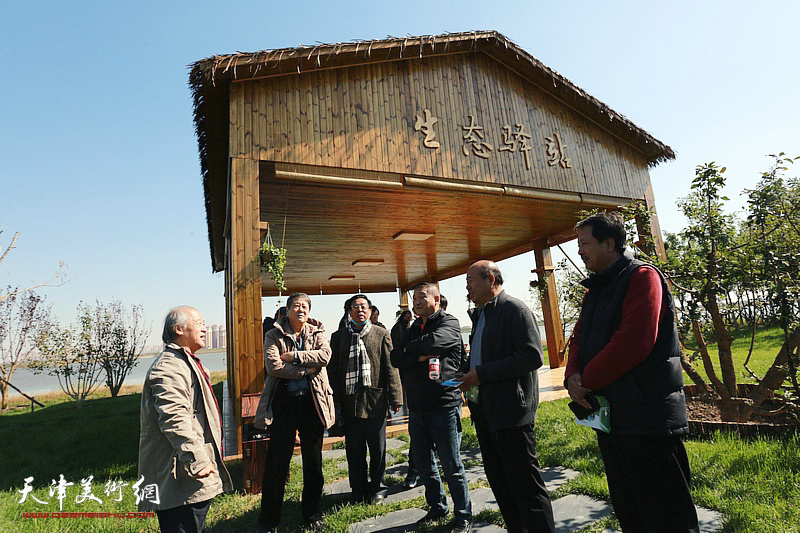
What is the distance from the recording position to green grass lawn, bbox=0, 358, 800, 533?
106 inches

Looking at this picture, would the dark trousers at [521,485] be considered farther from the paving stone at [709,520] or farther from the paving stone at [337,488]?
the paving stone at [337,488]

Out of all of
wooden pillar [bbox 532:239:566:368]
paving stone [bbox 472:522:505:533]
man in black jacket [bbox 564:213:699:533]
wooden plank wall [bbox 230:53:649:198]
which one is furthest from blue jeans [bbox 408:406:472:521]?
wooden pillar [bbox 532:239:566:368]

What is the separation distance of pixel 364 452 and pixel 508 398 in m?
2.02

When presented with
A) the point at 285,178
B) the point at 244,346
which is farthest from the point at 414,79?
the point at 244,346

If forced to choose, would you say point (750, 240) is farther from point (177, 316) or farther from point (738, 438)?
point (177, 316)

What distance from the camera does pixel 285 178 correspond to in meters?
5.82

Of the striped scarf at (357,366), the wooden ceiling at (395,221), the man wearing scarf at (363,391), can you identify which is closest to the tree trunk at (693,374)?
the man wearing scarf at (363,391)

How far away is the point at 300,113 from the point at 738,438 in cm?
624

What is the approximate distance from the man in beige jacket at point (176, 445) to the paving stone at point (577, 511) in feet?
7.31

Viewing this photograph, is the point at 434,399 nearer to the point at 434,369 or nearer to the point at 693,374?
the point at 434,369

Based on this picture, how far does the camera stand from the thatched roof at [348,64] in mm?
5438

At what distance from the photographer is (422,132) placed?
6957 millimetres

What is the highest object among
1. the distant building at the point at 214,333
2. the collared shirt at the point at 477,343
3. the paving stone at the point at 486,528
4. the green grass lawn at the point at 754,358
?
Answer: the distant building at the point at 214,333

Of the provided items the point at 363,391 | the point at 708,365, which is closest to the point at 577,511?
the point at 363,391
